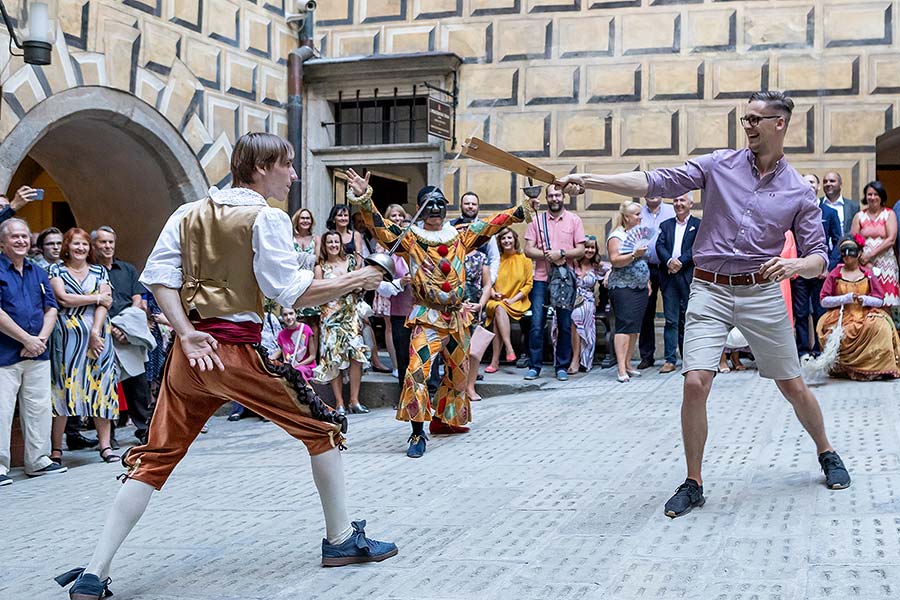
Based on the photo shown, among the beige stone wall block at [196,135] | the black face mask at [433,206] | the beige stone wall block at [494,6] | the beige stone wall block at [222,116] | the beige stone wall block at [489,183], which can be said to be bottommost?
the black face mask at [433,206]

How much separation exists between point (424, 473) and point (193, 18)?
6.53 metres

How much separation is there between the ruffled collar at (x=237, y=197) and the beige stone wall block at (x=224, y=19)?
7.71 meters

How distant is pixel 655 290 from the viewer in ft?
33.3

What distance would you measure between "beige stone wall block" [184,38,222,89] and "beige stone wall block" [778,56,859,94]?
19.2 ft

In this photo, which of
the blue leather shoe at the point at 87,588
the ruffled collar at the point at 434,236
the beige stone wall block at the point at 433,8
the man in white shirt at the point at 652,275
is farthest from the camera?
the beige stone wall block at the point at 433,8

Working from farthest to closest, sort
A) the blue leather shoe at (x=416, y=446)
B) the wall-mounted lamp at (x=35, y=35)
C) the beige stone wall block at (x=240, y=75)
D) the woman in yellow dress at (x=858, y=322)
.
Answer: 1. the beige stone wall block at (x=240, y=75)
2. the woman in yellow dress at (x=858, y=322)
3. the wall-mounted lamp at (x=35, y=35)
4. the blue leather shoe at (x=416, y=446)

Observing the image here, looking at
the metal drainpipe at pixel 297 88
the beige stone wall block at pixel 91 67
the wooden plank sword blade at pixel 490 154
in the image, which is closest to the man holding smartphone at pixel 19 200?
the beige stone wall block at pixel 91 67

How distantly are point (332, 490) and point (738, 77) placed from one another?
348 inches

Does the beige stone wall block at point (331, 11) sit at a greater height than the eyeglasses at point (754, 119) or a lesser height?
greater

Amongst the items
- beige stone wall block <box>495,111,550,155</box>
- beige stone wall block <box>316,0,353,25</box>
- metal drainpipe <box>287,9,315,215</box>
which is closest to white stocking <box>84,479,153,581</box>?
beige stone wall block <box>495,111,550,155</box>

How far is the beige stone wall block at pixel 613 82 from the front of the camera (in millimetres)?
11734

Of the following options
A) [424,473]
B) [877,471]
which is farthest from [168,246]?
[877,471]

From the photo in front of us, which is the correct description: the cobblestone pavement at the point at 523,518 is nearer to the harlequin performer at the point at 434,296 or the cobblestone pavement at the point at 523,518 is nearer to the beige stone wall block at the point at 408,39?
the harlequin performer at the point at 434,296

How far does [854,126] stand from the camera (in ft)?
36.7
